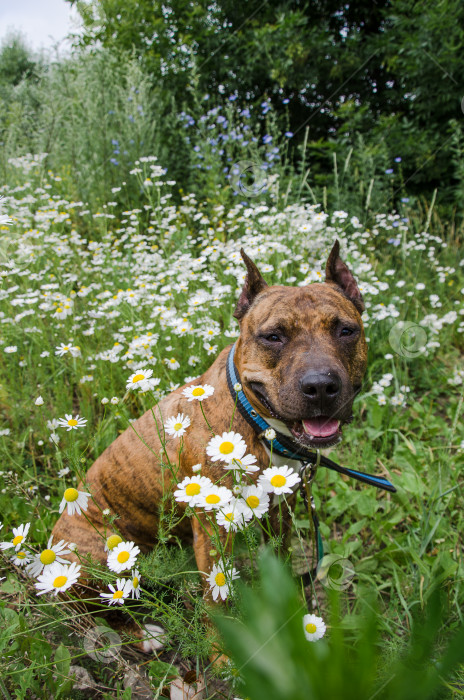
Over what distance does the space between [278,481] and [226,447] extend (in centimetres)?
17

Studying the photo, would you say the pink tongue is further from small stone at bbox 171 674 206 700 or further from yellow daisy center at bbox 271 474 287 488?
small stone at bbox 171 674 206 700

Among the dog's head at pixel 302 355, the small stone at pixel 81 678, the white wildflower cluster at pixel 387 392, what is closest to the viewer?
the small stone at pixel 81 678

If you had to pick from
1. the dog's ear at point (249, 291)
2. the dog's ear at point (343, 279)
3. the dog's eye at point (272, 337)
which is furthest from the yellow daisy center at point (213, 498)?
the dog's ear at point (343, 279)

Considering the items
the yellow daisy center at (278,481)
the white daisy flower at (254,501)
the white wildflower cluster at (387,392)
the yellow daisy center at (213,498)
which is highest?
the yellow daisy center at (213,498)

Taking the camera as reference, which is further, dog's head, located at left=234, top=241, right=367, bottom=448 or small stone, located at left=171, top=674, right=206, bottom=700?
dog's head, located at left=234, top=241, right=367, bottom=448

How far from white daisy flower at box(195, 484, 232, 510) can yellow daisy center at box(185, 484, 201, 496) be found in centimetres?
3

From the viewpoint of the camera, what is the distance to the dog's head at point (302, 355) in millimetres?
1771

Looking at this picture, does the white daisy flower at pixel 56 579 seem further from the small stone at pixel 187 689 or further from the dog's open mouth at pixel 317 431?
the dog's open mouth at pixel 317 431

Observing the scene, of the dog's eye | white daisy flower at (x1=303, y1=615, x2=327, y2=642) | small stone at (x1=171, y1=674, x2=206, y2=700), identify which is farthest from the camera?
the dog's eye

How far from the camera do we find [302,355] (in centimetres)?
189

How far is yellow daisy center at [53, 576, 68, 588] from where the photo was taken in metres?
1.21

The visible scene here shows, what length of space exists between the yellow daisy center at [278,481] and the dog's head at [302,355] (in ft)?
1.76

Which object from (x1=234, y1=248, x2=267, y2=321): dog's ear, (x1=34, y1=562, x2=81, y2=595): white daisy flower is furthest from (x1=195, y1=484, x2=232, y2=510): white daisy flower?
(x1=234, y1=248, x2=267, y2=321): dog's ear

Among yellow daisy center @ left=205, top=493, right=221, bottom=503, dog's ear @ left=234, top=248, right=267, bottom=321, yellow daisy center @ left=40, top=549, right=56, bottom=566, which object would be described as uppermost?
dog's ear @ left=234, top=248, right=267, bottom=321
